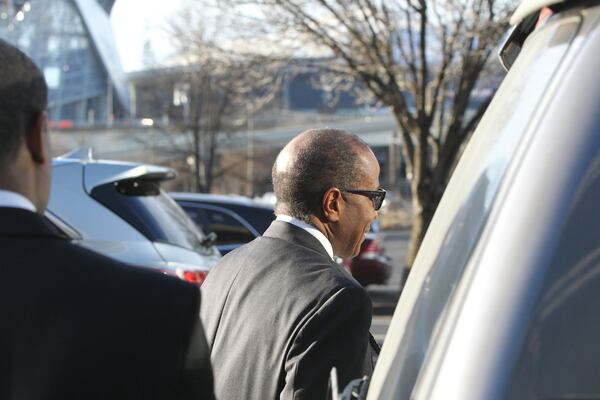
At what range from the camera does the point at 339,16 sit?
667 inches

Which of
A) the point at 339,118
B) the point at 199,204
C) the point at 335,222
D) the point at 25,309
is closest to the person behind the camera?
the point at 25,309

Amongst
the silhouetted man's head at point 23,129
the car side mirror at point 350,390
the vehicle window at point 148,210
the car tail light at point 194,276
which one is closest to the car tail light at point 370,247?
the vehicle window at point 148,210

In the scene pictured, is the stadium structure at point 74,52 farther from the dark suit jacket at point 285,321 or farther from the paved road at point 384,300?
the dark suit jacket at point 285,321

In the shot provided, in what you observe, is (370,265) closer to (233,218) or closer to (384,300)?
(384,300)

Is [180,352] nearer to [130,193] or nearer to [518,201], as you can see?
[518,201]

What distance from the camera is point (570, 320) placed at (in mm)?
1594

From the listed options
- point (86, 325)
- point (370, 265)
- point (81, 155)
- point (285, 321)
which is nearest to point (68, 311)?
point (86, 325)

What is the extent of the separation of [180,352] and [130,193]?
633 centimetres

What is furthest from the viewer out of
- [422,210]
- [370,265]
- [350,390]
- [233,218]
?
[370,265]

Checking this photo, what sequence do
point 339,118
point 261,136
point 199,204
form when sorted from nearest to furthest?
point 199,204 < point 261,136 < point 339,118

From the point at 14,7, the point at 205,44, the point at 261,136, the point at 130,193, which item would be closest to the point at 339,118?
the point at 261,136

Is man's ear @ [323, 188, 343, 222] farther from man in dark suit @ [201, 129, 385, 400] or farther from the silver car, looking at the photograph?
the silver car

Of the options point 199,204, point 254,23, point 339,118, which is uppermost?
point 254,23

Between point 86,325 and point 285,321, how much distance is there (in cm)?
120
